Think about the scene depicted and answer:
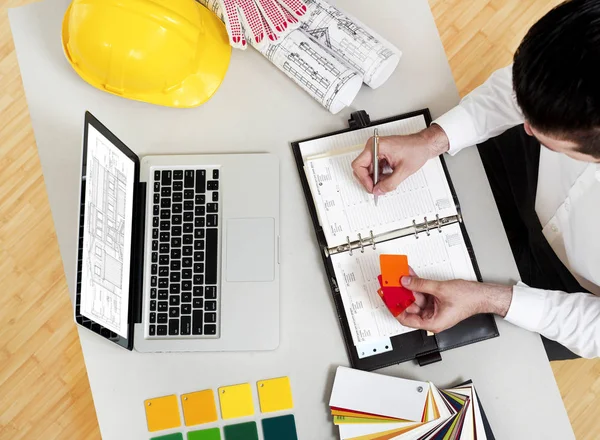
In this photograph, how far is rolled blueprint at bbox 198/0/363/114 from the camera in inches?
40.2

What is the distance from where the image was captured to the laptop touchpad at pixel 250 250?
1007mm

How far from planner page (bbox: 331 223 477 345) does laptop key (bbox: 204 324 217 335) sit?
25 cm

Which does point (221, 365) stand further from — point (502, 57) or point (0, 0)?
point (0, 0)

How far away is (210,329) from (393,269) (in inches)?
14.3

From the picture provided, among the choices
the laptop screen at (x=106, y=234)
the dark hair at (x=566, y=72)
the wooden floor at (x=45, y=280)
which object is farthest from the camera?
the wooden floor at (x=45, y=280)

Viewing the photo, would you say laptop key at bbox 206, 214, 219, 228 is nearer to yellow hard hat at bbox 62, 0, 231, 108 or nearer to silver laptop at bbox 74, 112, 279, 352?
silver laptop at bbox 74, 112, 279, 352

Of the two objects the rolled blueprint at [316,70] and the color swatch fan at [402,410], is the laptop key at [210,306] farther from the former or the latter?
the rolled blueprint at [316,70]

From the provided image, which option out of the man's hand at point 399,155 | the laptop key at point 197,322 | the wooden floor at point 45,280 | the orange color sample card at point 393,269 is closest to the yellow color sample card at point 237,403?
the laptop key at point 197,322

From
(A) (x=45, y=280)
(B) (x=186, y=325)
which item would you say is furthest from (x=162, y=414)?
(A) (x=45, y=280)

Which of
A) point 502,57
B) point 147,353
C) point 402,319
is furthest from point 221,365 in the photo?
point 502,57

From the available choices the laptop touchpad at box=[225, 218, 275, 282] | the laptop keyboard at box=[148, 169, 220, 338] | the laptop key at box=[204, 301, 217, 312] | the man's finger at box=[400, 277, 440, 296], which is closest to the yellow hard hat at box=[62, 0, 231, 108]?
the laptop keyboard at box=[148, 169, 220, 338]

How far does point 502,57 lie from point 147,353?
1419 millimetres

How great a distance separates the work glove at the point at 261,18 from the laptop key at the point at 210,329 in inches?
22.0

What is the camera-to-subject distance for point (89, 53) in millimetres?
981
